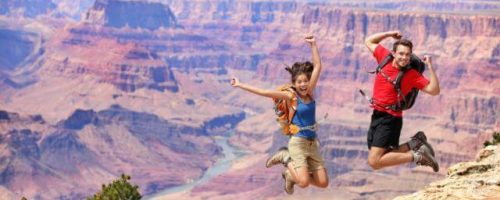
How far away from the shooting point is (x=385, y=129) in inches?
821

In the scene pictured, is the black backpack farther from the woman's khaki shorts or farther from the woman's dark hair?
the woman's khaki shorts

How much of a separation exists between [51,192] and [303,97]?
175 m

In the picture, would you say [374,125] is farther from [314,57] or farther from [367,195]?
[367,195]

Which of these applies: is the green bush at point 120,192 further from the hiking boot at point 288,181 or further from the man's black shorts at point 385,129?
the man's black shorts at point 385,129

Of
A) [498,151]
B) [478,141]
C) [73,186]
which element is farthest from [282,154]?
[73,186]

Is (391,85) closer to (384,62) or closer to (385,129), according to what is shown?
(384,62)

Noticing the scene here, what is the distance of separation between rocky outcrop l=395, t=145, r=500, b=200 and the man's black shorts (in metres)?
1.11

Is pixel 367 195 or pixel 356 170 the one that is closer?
pixel 367 195

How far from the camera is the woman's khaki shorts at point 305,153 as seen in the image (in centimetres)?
2092

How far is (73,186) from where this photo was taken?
19738 centimetres

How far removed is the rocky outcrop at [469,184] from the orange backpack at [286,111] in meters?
2.38

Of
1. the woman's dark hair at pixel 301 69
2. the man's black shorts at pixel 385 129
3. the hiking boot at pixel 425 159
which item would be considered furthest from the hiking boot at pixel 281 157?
the hiking boot at pixel 425 159

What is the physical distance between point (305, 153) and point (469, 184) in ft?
10.1

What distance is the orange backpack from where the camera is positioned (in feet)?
68.2
